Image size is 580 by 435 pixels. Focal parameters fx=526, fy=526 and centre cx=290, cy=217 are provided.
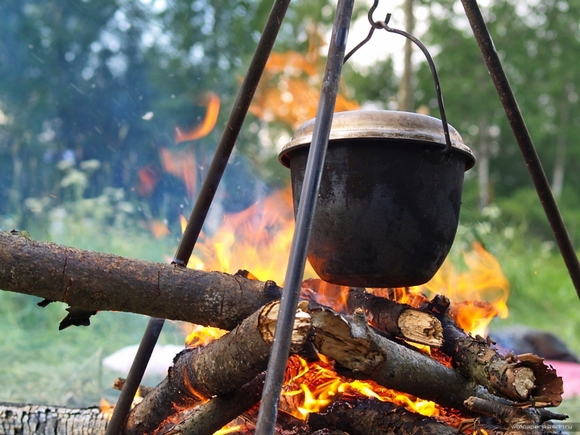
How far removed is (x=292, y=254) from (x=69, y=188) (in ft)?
20.1

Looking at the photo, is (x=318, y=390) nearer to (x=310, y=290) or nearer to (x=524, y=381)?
(x=310, y=290)

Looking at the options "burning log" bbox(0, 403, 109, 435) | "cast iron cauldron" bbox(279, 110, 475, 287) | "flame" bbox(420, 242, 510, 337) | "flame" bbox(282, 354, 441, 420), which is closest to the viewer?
"cast iron cauldron" bbox(279, 110, 475, 287)

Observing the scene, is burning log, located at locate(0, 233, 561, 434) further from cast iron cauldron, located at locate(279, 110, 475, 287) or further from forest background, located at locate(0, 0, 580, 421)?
forest background, located at locate(0, 0, 580, 421)

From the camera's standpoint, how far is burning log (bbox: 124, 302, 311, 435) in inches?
64.4

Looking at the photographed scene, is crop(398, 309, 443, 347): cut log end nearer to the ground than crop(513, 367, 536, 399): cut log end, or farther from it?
farther from it

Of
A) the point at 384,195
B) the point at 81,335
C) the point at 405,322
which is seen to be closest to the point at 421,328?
the point at 405,322

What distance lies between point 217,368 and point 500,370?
39.4 inches

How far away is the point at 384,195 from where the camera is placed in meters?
1.89

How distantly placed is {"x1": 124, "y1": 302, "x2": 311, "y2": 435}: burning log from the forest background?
5.30ft

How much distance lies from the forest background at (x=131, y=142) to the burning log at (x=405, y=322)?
1.88 m

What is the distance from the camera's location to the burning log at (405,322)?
6.88 feet

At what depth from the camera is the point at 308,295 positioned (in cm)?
250

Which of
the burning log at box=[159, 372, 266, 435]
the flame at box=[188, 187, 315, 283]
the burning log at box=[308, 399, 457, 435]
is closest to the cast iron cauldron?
the burning log at box=[308, 399, 457, 435]

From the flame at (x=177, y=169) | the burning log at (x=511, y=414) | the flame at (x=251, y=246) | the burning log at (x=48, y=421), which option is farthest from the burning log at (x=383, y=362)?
the flame at (x=177, y=169)
